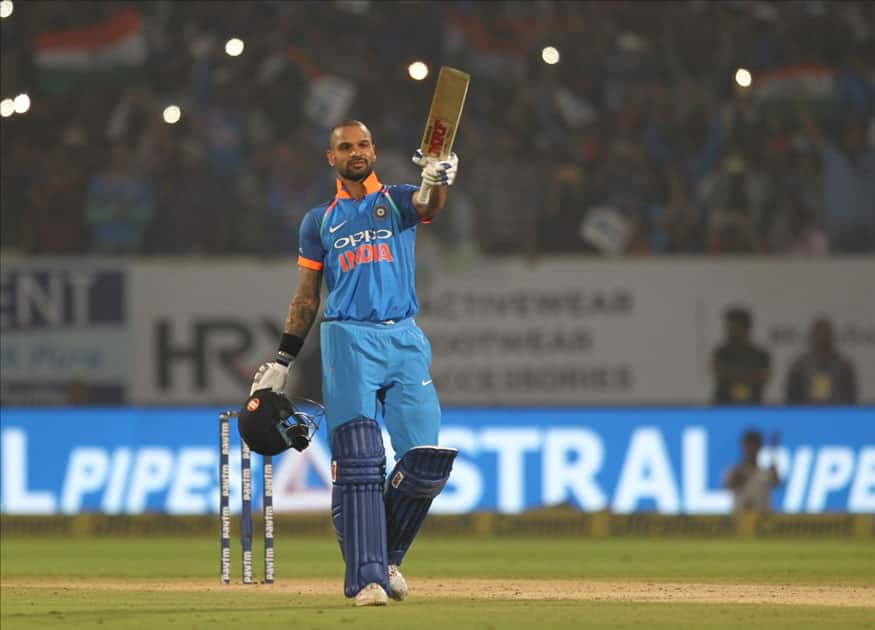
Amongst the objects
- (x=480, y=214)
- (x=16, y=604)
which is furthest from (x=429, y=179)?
(x=480, y=214)

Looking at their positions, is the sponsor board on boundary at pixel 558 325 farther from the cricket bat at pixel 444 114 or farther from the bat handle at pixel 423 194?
the cricket bat at pixel 444 114

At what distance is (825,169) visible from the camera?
16609 millimetres

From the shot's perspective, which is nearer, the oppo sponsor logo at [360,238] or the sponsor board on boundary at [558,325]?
the oppo sponsor logo at [360,238]

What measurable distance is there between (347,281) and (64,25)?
436 inches

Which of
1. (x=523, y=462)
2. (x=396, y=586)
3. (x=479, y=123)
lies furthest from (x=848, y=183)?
(x=396, y=586)

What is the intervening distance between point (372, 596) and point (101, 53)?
11.4m

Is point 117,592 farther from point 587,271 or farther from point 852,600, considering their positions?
point 587,271

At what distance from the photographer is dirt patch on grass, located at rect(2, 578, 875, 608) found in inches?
305

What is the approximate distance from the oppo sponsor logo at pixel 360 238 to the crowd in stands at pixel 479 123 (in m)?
8.32

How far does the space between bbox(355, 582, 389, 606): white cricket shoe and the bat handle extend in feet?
4.74

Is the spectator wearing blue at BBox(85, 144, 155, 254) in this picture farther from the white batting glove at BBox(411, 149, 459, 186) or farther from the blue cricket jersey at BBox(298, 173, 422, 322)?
the white batting glove at BBox(411, 149, 459, 186)

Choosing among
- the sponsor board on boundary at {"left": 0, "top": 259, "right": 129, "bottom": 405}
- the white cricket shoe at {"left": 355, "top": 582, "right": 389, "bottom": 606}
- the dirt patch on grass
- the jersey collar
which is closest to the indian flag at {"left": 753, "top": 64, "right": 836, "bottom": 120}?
the sponsor board on boundary at {"left": 0, "top": 259, "right": 129, "bottom": 405}

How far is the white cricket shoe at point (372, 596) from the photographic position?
6988 millimetres

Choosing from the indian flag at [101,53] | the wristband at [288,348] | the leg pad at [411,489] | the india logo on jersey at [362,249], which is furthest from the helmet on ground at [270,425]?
the indian flag at [101,53]
